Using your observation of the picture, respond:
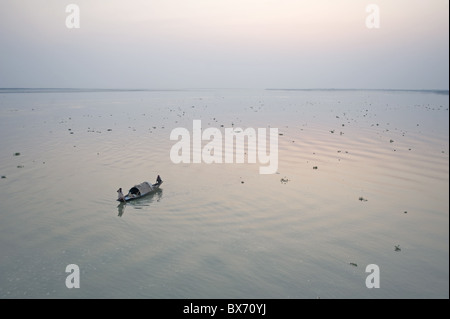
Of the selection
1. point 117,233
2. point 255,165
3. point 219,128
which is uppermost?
point 219,128

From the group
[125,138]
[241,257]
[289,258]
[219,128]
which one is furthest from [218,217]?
[219,128]

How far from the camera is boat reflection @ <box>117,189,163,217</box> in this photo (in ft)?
60.2

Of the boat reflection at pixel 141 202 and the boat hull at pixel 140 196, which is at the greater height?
the boat hull at pixel 140 196

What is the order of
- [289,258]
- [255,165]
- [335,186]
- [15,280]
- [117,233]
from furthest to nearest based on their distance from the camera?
1. [255,165]
2. [335,186]
3. [117,233]
4. [289,258]
5. [15,280]

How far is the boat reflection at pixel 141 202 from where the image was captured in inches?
722

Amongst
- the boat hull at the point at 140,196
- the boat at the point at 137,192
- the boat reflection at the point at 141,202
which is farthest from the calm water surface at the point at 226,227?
the boat at the point at 137,192

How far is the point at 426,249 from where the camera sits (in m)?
13.7

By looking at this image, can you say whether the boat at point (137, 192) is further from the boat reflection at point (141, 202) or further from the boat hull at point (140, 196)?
the boat reflection at point (141, 202)

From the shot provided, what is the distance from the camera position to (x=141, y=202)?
19.3 meters

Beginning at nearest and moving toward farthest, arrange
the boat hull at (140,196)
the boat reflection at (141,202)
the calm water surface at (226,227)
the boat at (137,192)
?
the calm water surface at (226,227), the boat reflection at (141,202), the boat at (137,192), the boat hull at (140,196)

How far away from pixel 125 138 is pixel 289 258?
31394mm

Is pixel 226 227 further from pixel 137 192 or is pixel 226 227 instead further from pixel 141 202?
pixel 137 192
